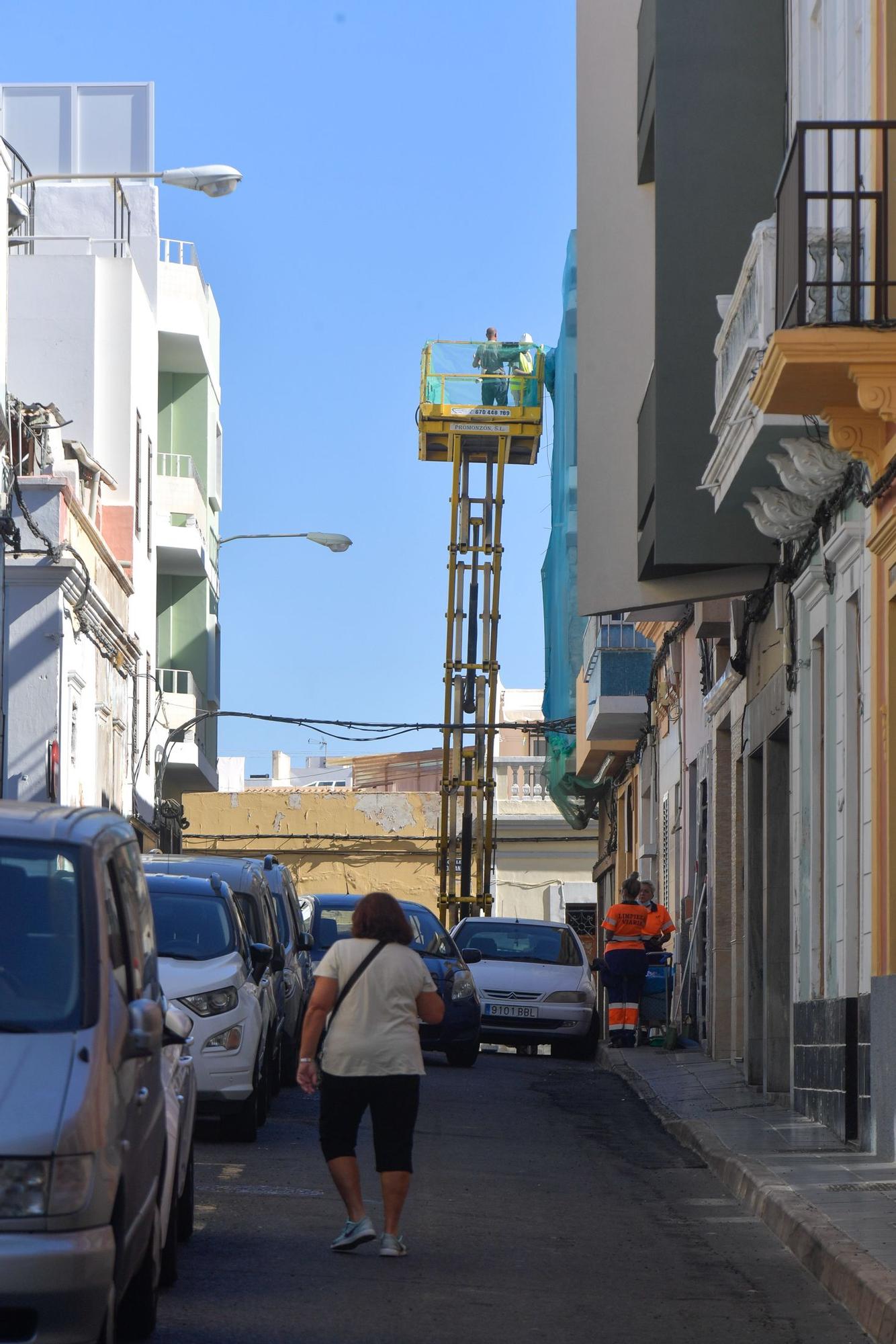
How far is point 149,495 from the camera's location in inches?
1556

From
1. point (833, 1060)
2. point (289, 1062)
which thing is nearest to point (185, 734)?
point (289, 1062)

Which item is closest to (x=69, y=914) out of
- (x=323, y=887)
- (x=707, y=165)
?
(x=707, y=165)

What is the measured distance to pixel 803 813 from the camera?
16734mm

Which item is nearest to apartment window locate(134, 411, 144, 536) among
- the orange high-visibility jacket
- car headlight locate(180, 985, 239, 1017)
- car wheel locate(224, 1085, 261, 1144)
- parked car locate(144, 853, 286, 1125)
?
the orange high-visibility jacket

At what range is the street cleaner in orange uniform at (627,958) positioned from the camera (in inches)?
955

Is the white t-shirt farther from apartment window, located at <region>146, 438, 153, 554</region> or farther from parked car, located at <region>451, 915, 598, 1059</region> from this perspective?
apartment window, located at <region>146, 438, 153, 554</region>

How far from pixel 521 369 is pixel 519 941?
2735 cm

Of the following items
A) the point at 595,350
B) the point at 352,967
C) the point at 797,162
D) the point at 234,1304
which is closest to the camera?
the point at 234,1304

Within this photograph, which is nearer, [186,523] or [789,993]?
[789,993]

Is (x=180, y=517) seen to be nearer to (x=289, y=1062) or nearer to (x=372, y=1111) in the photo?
(x=289, y=1062)

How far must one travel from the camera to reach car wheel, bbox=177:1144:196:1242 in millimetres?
9359

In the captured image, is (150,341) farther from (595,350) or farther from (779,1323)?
(779,1323)

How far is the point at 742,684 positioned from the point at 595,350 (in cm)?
352

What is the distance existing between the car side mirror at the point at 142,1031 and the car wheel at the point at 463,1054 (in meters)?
16.2
